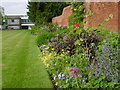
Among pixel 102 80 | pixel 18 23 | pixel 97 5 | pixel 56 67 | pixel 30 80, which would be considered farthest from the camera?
pixel 18 23

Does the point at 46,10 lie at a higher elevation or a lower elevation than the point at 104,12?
higher

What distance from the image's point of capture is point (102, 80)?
156 inches

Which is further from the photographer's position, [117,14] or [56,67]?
[117,14]

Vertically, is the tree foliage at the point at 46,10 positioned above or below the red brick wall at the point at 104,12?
above

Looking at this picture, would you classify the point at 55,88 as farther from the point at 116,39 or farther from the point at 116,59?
the point at 116,39

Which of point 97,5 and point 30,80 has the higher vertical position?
point 97,5

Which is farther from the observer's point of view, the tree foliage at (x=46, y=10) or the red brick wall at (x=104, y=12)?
the tree foliage at (x=46, y=10)

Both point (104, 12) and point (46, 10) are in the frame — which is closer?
point (104, 12)

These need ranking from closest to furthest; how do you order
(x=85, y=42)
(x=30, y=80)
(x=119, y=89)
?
(x=119, y=89), (x=30, y=80), (x=85, y=42)

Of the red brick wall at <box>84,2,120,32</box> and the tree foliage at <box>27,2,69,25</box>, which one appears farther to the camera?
the tree foliage at <box>27,2,69,25</box>

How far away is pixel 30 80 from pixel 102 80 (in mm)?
1564

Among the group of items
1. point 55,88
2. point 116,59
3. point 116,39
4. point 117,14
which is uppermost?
point 117,14

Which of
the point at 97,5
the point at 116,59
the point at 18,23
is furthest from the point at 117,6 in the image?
the point at 18,23

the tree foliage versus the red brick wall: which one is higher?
the tree foliage
